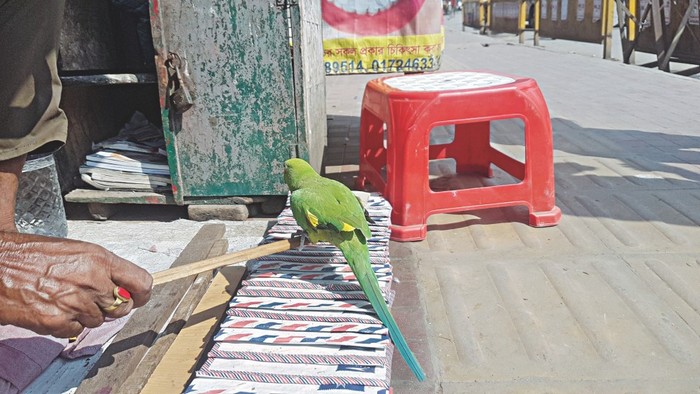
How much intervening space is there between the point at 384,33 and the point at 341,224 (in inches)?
126

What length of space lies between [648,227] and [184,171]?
2.61m

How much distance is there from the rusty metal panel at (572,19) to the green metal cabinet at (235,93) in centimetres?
1142

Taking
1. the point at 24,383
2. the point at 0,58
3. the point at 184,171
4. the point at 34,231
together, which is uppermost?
the point at 0,58

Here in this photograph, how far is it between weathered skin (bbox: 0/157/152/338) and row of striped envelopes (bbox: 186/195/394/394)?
1.28 feet

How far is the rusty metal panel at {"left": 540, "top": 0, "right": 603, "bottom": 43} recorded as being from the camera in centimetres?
1277

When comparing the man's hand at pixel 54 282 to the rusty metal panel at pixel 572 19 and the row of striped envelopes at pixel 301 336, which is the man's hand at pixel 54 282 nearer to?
the row of striped envelopes at pixel 301 336

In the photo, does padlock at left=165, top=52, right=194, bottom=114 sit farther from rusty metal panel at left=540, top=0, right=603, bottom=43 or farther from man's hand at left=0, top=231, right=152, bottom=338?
rusty metal panel at left=540, top=0, right=603, bottom=43

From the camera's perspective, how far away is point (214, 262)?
1700 mm


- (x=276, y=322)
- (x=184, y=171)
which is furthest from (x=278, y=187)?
(x=276, y=322)

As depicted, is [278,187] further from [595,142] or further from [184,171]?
[595,142]

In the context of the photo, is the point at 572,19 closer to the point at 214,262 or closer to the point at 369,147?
the point at 369,147

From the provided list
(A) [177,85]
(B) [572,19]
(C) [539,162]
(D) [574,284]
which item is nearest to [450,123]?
(C) [539,162]

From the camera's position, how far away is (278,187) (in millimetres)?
3139

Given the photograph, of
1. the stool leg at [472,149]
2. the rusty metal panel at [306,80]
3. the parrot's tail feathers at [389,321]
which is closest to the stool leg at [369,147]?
the rusty metal panel at [306,80]
